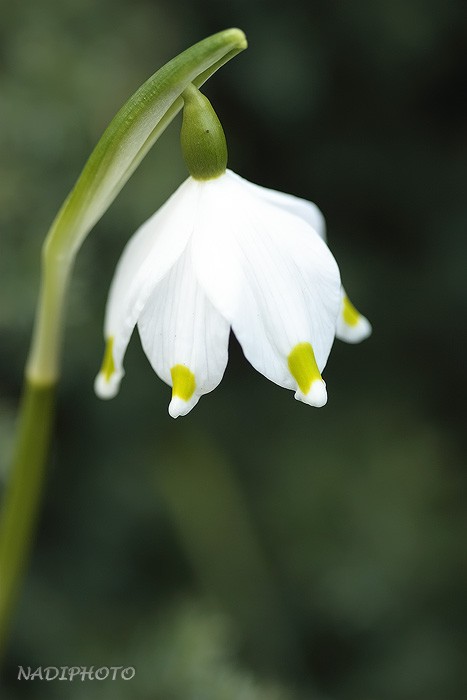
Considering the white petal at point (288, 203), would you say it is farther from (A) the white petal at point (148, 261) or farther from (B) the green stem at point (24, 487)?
(B) the green stem at point (24, 487)

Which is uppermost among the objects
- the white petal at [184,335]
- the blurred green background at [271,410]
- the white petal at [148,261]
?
the blurred green background at [271,410]

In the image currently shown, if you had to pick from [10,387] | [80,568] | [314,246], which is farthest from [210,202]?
[80,568]

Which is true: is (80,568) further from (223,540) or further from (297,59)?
(297,59)

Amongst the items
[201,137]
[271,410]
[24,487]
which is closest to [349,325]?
[201,137]

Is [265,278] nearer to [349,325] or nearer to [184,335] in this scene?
[184,335]

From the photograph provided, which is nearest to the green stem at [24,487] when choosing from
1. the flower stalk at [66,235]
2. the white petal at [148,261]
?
the flower stalk at [66,235]

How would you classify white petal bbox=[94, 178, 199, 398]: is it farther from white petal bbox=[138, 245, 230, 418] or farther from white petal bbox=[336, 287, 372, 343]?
white petal bbox=[336, 287, 372, 343]
